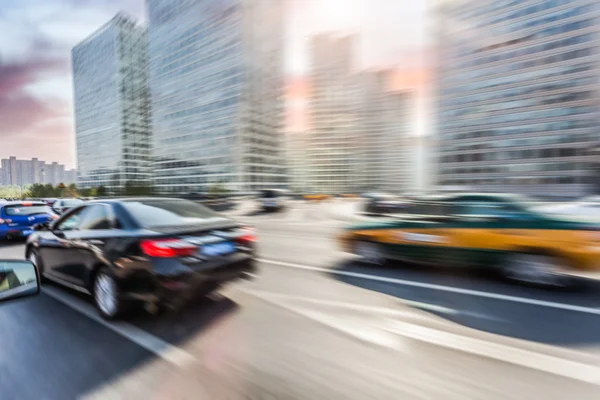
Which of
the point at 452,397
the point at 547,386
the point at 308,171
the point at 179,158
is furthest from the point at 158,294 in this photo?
the point at 308,171

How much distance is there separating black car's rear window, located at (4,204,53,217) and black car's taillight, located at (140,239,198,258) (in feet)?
28.9

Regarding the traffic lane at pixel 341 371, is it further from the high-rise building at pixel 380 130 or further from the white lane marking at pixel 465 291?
the high-rise building at pixel 380 130

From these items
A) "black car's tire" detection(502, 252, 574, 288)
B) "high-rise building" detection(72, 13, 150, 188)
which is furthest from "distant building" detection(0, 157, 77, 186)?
"black car's tire" detection(502, 252, 574, 288)

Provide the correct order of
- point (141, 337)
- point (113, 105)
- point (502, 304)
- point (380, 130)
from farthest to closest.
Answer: point (380, 130) < point (113, 105) < point (502, 304) < point (141, 337)

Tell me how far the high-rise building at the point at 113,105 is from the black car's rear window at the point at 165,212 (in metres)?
158

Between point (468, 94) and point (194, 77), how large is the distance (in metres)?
94.4

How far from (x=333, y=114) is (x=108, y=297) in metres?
166

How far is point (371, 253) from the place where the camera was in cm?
645

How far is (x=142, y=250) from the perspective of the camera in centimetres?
359

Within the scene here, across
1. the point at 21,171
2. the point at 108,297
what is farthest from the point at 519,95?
the point at 21,171

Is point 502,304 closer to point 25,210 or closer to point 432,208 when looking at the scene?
point 432,208

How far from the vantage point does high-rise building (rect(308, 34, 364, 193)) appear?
162 metres

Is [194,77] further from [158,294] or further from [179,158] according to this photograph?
[158,294]

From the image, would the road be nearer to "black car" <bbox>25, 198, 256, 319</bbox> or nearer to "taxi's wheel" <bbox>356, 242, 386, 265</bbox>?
"black car" <bbox>25, 198, 256, 319</bbox>
